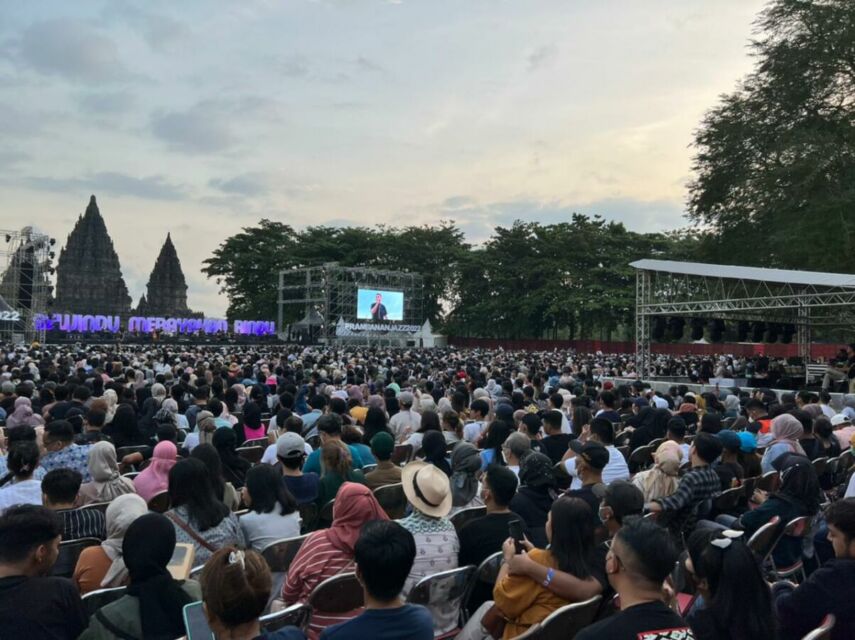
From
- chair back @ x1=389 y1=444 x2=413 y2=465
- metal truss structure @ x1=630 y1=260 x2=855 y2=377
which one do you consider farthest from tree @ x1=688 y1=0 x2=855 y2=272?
chair back @ x1=389 y1=444 x2=413 y2=465

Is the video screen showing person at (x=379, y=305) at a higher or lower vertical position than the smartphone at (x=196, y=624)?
higher

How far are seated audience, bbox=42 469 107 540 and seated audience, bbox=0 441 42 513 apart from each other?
0.52m

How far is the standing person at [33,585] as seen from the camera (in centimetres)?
254

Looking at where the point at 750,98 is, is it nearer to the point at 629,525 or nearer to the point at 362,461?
the point at 362,461

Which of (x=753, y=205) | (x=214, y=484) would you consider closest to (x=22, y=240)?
(x=753, y=205)

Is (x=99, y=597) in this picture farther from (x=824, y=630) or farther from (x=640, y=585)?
(x=824, y=630)

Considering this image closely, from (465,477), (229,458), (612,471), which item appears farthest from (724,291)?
(229,458)

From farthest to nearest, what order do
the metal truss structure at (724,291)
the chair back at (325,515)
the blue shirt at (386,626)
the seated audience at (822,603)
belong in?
the metal truss structure at (724,291)
the chair back at (325,515)
the seated audience at (822,603)
the blue shirt at (386,626)

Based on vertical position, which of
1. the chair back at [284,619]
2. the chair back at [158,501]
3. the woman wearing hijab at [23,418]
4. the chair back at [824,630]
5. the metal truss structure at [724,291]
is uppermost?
the metal truss structure at [724,291]

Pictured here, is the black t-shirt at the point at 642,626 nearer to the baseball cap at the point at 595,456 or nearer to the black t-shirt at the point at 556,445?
the baseball cap at the point at 595,456

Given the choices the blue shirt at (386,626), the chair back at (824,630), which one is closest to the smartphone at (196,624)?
the blue shirt at (386,626)

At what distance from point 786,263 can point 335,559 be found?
96.4ft

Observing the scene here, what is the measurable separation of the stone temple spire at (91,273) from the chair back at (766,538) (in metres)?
62.0

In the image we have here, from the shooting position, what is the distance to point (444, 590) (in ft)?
10.9
